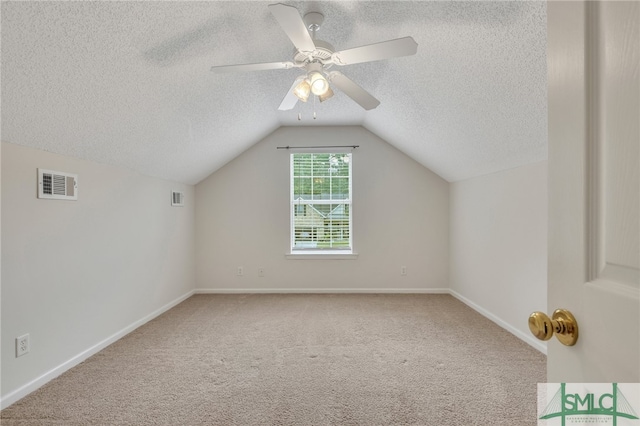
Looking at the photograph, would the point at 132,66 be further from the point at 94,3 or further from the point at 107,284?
the point at 107,284

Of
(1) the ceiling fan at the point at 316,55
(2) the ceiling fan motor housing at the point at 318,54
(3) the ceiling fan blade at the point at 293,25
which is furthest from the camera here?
(2) the ceiling fan motor housing at the point at 318,54

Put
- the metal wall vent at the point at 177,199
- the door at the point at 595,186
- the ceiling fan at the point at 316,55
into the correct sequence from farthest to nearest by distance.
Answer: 1. the metal wall vent at the point at 177,199
2. the ceiling fan at the point at 316,55
3. the door at the point at 595,186

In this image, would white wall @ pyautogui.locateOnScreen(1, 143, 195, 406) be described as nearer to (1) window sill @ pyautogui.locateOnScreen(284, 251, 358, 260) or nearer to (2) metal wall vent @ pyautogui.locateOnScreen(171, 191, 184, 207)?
(2) metal wall vent @ pyautogui.locateOnScreen(171, 191, 184, 207)

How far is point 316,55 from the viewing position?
5.82ft

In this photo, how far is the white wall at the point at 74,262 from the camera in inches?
75.6

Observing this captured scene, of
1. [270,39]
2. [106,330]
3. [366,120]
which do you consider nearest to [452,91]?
[270,39]

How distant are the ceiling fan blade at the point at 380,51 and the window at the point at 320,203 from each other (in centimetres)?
284

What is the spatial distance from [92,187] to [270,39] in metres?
1.86

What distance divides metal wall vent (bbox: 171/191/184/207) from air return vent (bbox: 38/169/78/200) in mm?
1541

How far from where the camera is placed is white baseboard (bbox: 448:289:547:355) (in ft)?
8.46

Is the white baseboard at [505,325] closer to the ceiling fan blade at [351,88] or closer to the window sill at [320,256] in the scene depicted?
the window sill at [320,256]

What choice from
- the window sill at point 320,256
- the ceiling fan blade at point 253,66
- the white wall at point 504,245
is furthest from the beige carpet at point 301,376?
the ceiling fan blade at point 253,66

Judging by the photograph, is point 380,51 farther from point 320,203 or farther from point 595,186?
point 320,203

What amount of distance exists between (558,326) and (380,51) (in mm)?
1485
